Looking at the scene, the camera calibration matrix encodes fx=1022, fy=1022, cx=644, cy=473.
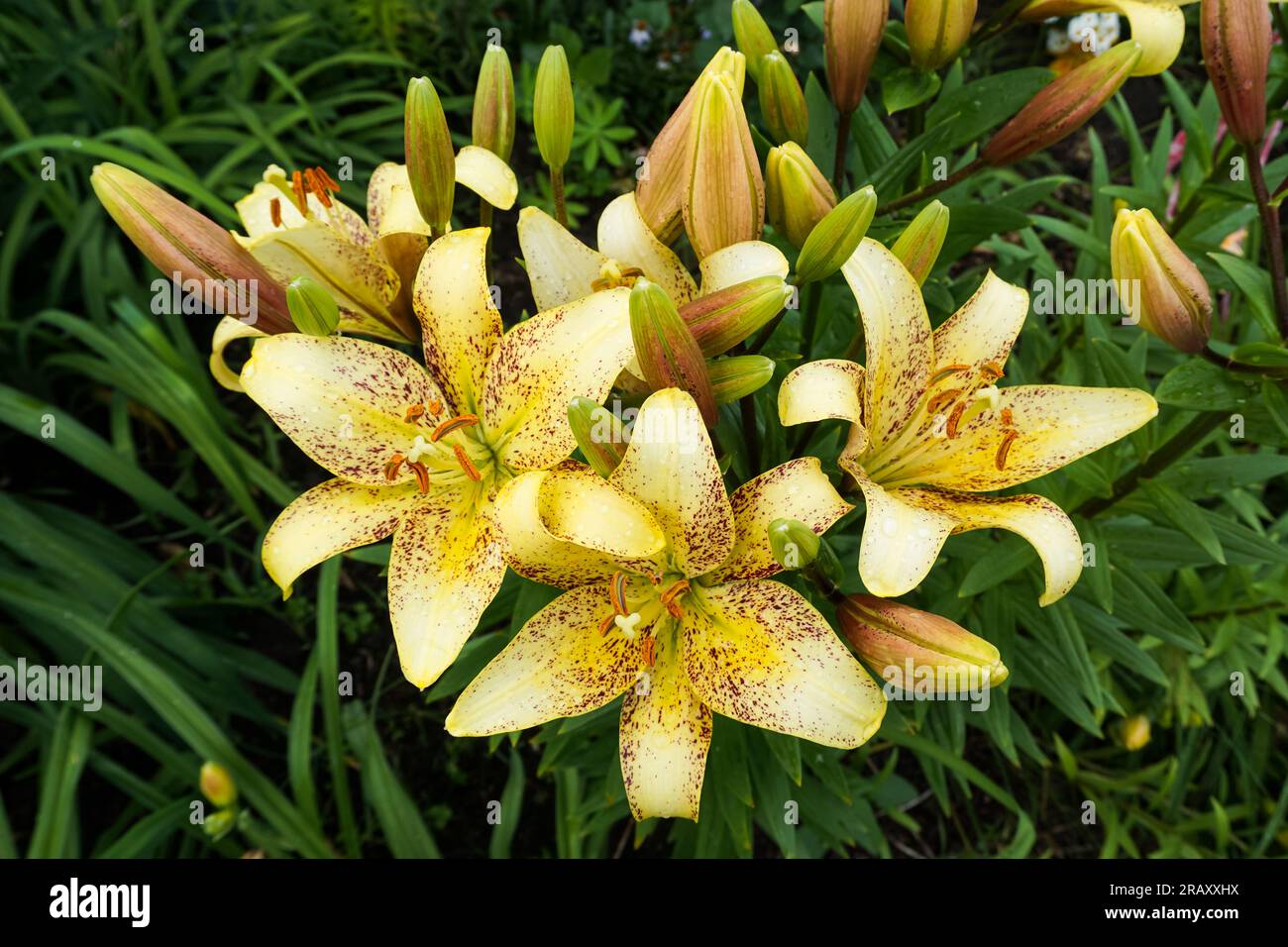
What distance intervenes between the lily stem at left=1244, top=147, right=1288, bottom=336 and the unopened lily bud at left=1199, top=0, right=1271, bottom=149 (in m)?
0.03

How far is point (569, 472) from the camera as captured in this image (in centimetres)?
91

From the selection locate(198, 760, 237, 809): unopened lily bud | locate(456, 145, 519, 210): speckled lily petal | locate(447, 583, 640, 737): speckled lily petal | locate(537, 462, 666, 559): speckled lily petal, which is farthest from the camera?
locate(198, 760, 237, 809): unopened lily bud

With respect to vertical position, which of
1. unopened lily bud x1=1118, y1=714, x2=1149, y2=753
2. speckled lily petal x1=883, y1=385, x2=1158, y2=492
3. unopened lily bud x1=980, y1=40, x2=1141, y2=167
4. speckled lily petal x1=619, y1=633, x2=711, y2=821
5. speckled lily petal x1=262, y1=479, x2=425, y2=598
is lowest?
unopened lily bud x1=1118, y1=714, x2=1149, y2=753

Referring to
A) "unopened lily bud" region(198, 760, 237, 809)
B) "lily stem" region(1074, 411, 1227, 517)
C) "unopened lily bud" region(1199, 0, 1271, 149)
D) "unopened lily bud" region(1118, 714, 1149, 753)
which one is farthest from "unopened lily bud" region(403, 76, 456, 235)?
"unopened lily bud" region(1118, 714, 1149, 753)

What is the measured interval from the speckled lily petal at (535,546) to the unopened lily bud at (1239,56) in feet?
2.70

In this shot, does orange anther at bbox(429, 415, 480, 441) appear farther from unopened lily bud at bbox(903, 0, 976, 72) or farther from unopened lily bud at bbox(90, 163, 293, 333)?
unopened lily bud at bbox(903, 0, 976, 72)

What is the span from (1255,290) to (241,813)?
1.72 meters

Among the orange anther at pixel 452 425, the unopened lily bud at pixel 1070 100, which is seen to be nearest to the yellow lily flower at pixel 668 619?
the orange anther at pixel 452 425

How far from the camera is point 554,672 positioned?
951 mm

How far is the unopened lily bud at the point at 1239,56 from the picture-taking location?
3.42 feet

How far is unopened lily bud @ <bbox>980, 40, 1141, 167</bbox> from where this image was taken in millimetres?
1062

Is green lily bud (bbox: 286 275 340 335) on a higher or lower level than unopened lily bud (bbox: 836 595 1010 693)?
higher

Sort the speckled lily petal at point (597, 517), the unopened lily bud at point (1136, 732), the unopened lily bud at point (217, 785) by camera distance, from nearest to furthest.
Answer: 1. the speckled lily petal at point (597, 517)
2. the unopened lily bud at point (217, 785)
3. the unopened lily bud at point (1136, 732)

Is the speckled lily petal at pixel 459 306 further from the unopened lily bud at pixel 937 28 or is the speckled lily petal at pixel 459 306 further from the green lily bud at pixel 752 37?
the unopened lily bud at pixel 937 28
